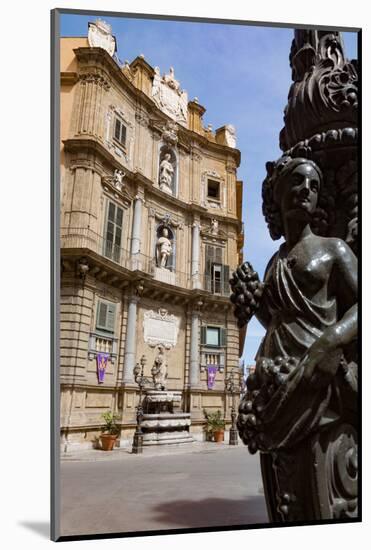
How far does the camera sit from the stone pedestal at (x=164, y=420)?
20.0ft

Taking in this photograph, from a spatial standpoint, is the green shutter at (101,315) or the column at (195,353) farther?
the column at (195,353)

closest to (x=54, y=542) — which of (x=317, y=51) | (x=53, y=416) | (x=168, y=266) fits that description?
(x=53, y=416)

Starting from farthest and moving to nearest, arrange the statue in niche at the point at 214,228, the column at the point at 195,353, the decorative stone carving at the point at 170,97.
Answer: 1. the decorative stone carving at the point at 170,97
2. the statue in niche at the point at 214,228
3. the column at the point at 195,353

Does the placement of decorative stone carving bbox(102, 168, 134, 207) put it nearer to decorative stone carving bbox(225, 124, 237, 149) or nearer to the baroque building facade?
the baroque building facade

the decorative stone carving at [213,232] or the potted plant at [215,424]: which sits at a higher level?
the decorative stone carving at [213,232]

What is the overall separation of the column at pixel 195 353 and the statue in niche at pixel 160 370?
0.46m

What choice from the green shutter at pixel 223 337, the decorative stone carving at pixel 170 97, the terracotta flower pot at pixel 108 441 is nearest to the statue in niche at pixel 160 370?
the green shutter at pixel 223 337

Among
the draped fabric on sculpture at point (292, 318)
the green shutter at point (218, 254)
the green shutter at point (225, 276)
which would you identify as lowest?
the draped fabric on sculpture at point (292, 318)

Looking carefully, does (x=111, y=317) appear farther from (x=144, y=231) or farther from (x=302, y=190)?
(x=302, y=190)

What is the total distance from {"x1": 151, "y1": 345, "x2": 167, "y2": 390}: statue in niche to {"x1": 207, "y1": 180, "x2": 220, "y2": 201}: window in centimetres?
304

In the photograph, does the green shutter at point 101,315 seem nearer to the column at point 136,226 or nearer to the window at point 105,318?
the window at point 105,318

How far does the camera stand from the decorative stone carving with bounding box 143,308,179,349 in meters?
7.39

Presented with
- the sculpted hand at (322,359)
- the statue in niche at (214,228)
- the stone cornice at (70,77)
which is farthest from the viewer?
the statue in niche at (214,228)

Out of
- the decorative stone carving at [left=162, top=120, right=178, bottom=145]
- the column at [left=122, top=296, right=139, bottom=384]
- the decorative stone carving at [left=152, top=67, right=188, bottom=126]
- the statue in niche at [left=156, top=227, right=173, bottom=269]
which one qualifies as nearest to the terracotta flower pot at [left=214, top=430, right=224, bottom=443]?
the column at [left=122, top=296, right=139, bottom=384]
